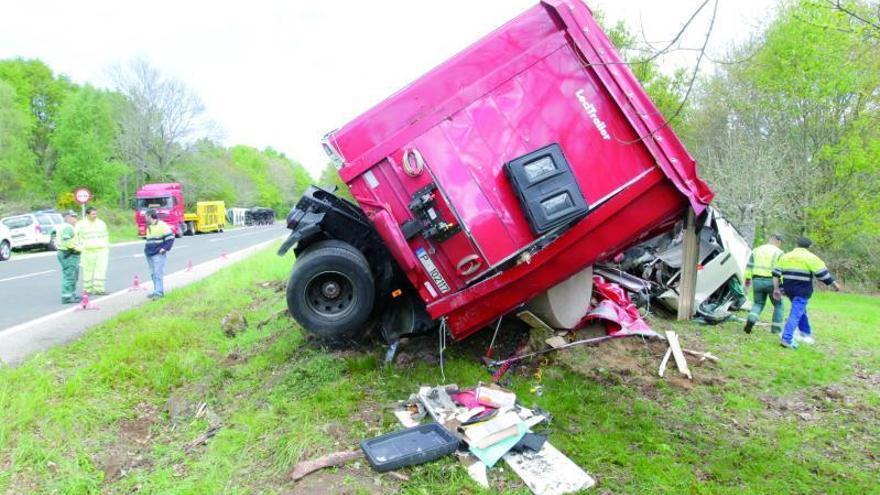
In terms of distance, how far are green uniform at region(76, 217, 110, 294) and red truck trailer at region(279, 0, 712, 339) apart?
249 inches

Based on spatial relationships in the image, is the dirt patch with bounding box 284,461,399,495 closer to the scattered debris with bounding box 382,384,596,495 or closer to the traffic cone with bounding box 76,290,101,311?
the scattered debris with bounding box 382,384,596,495

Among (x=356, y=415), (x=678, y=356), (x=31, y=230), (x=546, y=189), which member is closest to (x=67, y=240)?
(x=356, y=415)

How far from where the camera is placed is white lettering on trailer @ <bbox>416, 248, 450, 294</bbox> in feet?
14.5

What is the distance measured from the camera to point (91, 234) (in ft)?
29.1

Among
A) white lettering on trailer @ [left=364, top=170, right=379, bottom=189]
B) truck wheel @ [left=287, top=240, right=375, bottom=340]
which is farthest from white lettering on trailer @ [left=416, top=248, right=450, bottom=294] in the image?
white lettering on trailer @ [left=364, top=170, right=379, bottom=189]

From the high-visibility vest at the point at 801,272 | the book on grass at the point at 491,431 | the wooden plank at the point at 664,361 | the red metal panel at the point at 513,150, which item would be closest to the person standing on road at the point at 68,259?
the red metal panel at the point at 513,150

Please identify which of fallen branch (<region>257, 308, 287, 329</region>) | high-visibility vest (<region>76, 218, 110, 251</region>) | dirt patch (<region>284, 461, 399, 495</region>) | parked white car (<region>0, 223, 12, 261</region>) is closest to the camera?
dirt patch (<region>284, 461, 399, 495</region>)

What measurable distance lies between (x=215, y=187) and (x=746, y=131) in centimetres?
4374

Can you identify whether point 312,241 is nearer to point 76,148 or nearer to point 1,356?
point 1,356

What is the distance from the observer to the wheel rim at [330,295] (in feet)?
15.5

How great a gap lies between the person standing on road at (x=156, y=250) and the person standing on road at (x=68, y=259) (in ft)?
3.31

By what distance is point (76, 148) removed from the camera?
33.9m

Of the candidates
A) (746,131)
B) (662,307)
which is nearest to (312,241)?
(662,307)

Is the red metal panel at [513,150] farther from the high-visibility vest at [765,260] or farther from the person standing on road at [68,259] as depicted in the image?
the person standing on road at [68,259]
